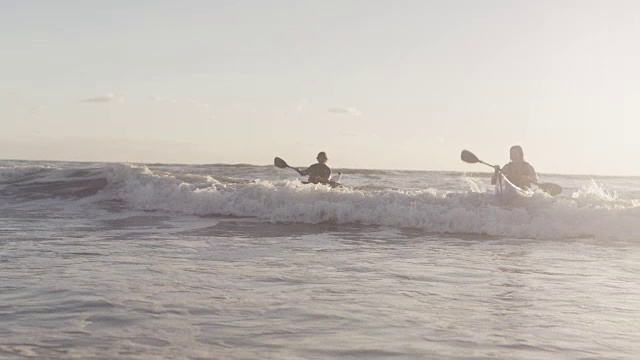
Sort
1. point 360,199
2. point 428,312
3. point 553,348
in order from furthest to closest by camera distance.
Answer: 1. point 360,199
2. point 428,312
3. point 553,348

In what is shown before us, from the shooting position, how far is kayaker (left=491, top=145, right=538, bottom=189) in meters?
13.7

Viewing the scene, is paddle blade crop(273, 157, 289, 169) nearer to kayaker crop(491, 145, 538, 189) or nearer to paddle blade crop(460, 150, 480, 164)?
paddle blade crop(460, 150, 480, 164)

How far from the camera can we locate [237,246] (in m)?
8.98

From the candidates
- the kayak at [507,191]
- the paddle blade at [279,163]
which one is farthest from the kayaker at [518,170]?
the paddle blade at [279,163]

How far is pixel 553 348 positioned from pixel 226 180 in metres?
17.5

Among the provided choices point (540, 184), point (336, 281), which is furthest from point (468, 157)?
point (336, 281)

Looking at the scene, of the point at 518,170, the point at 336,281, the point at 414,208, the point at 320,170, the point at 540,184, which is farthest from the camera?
the point at 320,170

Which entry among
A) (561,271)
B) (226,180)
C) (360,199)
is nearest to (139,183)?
(226,180)

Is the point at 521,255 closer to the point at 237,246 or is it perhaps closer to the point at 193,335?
the point at 237,246

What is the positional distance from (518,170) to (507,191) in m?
0.82

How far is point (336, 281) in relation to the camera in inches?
245

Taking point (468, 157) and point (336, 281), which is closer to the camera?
point (336, 281)

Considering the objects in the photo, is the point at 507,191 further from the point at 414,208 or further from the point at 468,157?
the point at 414,208

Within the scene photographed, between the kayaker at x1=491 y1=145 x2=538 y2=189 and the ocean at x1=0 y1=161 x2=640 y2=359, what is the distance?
583 mm
